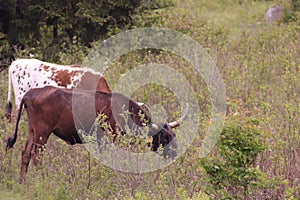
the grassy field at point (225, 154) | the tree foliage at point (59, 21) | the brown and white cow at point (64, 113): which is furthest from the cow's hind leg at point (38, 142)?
the tree foliage at point (59, 21)

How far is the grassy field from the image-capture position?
6727 mm

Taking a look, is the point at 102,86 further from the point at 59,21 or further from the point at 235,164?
the point at 59,21

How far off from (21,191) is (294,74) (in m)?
5.63

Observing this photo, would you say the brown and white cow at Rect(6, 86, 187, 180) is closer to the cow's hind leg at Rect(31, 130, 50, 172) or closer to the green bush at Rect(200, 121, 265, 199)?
the cow's hind leg at Rect(31, 130, 50, 172)

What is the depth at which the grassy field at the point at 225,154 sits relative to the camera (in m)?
6.73

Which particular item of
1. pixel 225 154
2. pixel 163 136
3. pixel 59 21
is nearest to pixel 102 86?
pixel 163 136

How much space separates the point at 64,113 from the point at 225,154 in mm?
3043

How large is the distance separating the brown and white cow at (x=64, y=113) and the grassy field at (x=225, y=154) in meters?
0.27

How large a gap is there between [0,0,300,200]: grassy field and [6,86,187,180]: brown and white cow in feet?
0.88

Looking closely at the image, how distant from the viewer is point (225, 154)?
676cm

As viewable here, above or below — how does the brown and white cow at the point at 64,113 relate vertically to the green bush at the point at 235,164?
below

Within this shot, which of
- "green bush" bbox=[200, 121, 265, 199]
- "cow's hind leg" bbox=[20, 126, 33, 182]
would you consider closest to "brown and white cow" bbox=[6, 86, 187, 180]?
"cow's hind leg" bbox=[20, 126, 33, 182]

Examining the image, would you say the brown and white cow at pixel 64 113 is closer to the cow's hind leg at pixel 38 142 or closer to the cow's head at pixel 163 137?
the cow's hind leg at pixel 38 142

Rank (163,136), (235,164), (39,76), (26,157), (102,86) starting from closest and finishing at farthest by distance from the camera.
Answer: (235,164) < (26,157) < (163,136) < (102,86) < (39,76)
